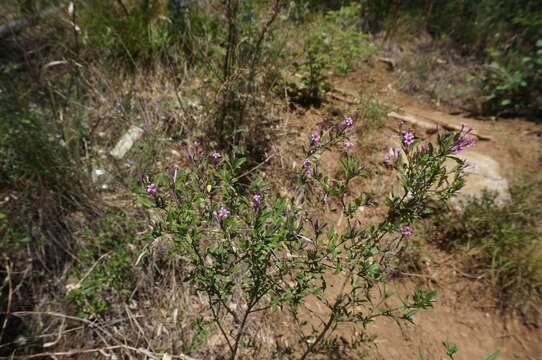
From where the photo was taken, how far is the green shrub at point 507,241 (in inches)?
82.0

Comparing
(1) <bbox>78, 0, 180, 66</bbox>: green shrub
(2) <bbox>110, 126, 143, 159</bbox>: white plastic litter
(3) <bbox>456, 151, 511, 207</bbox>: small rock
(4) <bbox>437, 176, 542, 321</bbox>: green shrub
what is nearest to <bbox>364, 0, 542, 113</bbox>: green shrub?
(3) <bbox>456, 151, 511, 207</bbox>: small rock

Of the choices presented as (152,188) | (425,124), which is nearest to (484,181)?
(425,124)

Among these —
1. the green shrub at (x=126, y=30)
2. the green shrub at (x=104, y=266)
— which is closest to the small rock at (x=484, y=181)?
the green shrub at (x=104, y=266)

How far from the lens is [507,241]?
7.25 ft

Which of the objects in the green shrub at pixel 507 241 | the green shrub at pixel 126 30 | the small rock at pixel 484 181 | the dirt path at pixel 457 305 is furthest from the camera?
the green shrub at pixel 126 30

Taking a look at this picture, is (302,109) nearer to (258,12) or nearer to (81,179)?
(258,12)

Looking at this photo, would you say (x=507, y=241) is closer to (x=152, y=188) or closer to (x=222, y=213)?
(x=222, y=213)

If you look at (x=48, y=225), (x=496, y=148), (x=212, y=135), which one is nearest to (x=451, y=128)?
(x=496, y=148)

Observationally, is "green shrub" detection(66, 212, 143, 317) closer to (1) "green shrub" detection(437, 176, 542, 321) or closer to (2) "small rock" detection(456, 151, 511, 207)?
(1) "green shrub" detection(437, 176, 542, 321)

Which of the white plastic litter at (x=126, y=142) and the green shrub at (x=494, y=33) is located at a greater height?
the green shrub at (x=494, y=33)

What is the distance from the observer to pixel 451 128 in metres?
3.07

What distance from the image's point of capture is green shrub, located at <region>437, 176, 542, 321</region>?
208 centimetres

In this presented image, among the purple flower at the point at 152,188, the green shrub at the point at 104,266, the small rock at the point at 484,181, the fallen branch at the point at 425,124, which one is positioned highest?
the purple flower at the point at 152,188

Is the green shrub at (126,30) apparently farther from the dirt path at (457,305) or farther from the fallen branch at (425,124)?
the fallen branch at (425,124)
